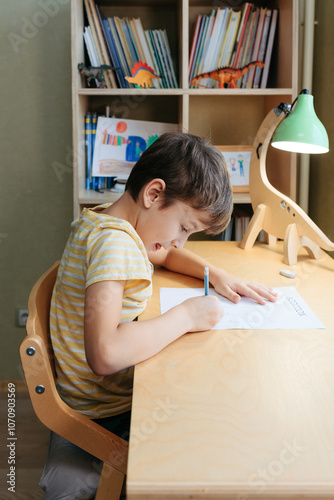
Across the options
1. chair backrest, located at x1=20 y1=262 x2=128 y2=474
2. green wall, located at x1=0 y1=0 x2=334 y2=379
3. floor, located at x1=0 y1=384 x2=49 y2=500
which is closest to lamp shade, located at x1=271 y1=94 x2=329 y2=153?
green wall, located at x1=0 y1=0 x2=334 y2=379

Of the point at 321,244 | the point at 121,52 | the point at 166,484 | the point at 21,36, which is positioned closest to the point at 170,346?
the point at 166,484

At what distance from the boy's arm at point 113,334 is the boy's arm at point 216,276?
29cm

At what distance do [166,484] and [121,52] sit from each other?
5.61 feet

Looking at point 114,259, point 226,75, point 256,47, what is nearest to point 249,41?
point 256,47

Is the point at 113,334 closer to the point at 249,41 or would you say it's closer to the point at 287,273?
the point at 287,273

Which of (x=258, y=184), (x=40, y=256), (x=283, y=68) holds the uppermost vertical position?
(x=283, y=68)

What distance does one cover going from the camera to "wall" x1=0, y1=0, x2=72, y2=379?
2.13 m

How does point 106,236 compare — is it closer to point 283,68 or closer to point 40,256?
point 283,68

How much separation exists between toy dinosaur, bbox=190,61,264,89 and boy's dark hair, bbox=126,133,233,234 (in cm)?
88

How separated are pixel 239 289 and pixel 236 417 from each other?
0.53 meters

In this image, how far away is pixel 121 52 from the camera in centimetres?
194

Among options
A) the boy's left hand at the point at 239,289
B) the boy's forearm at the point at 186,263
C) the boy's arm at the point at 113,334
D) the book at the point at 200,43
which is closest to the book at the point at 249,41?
the book at the point at 200,43

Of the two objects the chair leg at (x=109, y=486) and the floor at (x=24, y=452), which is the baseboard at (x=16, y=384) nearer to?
the floor at (x=24, y=452)

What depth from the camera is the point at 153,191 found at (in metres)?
1.08
